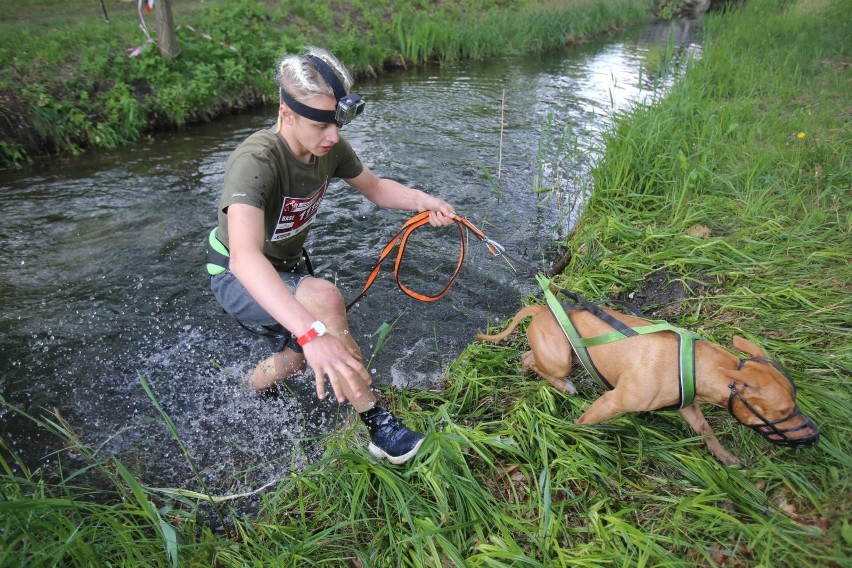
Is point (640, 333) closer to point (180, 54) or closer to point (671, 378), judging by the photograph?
point (671, 378)

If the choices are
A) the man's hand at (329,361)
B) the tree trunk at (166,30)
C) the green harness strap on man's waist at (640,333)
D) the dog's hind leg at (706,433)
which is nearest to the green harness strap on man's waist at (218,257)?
the man's hand at (329,361)

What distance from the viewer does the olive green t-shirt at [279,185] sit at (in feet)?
7.80

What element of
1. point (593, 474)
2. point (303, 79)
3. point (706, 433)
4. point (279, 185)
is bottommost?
point (593, 474)

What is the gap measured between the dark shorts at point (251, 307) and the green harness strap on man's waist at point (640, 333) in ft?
4.77

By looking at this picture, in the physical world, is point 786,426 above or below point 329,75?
below

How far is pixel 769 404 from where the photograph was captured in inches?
76.1

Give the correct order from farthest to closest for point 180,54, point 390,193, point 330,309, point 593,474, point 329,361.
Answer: point 180,54 → point 390,193 → point 330,309 → point 593,474 → point 329,361

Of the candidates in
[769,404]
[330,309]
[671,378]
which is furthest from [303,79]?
[769,404]

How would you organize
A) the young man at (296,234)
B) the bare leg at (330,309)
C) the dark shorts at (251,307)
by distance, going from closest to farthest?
the young man at (296,234) → the bare leg at (330,309) → the dark shorts at (251,307)

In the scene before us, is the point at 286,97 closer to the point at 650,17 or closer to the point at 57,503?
the point at 57,503

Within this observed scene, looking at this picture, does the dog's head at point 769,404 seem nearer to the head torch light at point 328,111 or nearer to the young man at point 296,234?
the young man at point 296,234

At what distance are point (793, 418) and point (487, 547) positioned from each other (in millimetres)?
1323

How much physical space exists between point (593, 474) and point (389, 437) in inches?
39.6

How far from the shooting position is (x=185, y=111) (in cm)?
794
